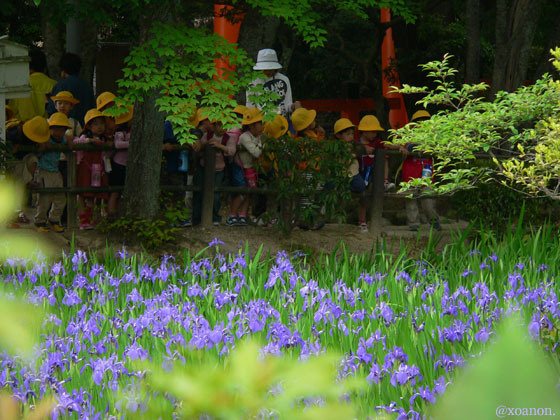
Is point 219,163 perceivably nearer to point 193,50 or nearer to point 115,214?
point 115,214

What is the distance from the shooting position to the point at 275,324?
3975mm

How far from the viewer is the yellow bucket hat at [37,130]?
756 centimetres

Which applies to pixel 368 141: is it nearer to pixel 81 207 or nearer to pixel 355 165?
pixel 355 165

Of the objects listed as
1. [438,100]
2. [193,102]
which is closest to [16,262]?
[193,102]

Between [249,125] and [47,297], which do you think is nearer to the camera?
[47,297]

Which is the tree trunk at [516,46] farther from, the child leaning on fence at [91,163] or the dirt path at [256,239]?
the child leaning on fence at [91,163]

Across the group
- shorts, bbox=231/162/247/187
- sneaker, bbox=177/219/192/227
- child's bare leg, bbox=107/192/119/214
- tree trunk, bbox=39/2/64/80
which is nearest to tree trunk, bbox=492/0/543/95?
shorts, bbox=231/162/247/187

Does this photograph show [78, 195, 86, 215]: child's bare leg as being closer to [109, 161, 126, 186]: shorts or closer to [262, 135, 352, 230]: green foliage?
[109, 161, 126, 186]: shorts

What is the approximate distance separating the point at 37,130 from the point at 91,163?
0.71 metres

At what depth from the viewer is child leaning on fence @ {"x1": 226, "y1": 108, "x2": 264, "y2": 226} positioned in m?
8.23

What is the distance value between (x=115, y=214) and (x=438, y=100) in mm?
3659

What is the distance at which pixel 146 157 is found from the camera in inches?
304

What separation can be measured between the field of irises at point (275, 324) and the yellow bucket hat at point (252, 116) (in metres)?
2.19

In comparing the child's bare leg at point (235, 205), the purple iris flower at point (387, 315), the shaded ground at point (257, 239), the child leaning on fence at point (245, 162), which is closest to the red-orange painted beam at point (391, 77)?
the shaded ground at point (257, 239)
